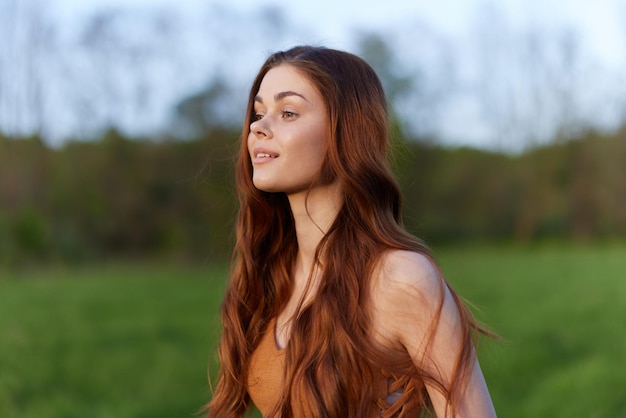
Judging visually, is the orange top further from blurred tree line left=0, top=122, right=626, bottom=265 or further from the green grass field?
blurred tree line left=0, top=122, right=626, bottom=265

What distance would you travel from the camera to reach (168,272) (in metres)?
20.7

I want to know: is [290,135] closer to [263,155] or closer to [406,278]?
[263,155]

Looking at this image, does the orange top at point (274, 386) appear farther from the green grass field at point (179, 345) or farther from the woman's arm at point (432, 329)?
the green grass field at point (179, 345)

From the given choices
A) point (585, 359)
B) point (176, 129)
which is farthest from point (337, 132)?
point (176, 129)

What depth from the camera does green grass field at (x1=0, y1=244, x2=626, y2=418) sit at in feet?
22.8

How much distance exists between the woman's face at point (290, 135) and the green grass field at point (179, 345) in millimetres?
1065

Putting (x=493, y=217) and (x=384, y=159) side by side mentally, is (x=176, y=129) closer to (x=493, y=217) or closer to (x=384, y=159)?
(x=493, y=217)

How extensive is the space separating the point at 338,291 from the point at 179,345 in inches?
303

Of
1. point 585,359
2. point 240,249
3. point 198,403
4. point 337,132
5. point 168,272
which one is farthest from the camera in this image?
point 168,272

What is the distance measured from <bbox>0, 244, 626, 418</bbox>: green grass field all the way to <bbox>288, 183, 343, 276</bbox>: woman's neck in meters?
0.87

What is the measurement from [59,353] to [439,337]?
7.72 metres

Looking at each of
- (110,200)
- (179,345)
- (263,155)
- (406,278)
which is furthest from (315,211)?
(110,200)

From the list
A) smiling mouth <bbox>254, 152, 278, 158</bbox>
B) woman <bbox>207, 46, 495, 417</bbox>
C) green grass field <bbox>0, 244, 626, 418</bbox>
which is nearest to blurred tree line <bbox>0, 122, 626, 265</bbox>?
green grass field <bbox>0, 244, 626, 418</bbox>

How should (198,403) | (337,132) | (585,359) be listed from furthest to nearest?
1. (585,359)
2. (198,403)
3. (337,132)
